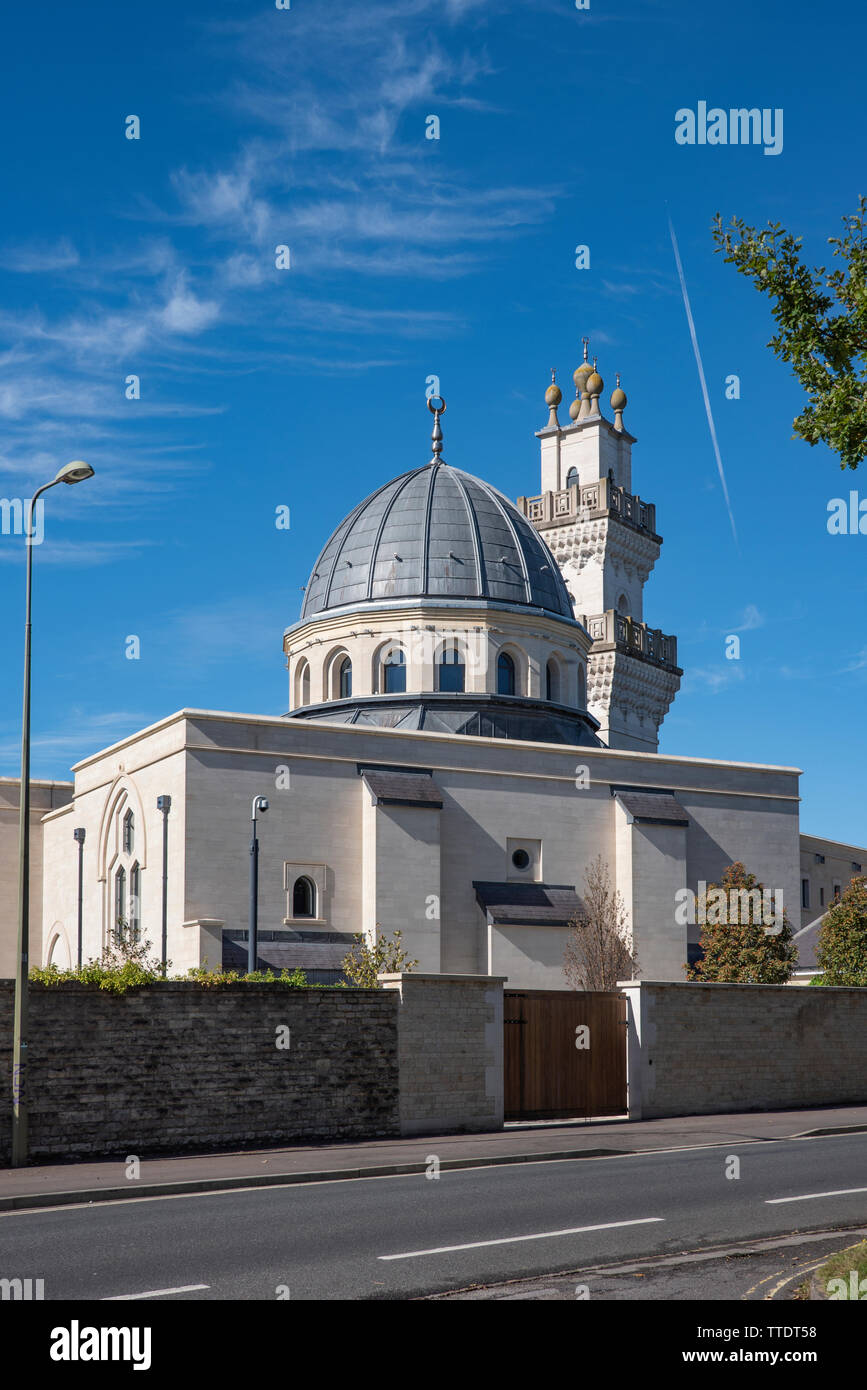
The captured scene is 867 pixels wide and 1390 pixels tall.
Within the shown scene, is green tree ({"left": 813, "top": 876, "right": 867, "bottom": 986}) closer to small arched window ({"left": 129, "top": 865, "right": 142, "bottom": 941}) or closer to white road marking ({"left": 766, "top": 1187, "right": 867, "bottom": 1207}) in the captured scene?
small arched window ({"left": 129, "top": 865, "right": 142, "bottom": 941})

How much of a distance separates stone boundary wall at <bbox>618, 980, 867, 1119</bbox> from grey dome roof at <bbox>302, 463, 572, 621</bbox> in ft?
84.3

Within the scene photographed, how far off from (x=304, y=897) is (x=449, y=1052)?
753 inches

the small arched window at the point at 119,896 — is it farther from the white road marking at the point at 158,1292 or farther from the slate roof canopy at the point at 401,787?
the white road marking at the point at 158,1292

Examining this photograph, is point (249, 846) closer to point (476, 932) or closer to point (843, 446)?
point (476, 932)

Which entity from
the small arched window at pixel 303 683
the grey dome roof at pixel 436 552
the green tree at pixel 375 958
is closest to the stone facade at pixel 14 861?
the small arched window at pixel 303 683

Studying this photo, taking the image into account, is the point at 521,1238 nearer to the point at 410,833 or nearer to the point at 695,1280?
the point at 695,1280

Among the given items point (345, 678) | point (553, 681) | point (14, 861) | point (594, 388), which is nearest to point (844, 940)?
point (553, 681)

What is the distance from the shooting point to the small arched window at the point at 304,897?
42.8 m

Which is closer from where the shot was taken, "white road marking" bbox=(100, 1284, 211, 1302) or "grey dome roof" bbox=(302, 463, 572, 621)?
"white road marking" bbox=(100, 1284, 211, 1302)

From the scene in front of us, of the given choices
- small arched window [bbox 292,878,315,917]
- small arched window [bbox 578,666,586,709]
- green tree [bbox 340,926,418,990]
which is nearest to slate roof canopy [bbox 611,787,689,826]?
small arched window [bbox 578,666,586,709]

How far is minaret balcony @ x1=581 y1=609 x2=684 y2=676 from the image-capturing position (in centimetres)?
8019

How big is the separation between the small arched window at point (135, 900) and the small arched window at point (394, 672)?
38.8ft

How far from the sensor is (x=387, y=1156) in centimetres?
2033
